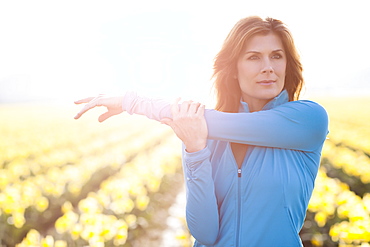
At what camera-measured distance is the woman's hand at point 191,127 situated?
1154mm

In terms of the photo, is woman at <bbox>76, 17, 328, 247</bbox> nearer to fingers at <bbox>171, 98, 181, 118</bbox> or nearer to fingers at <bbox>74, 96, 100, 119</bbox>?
fingers at <bbox>171, 98, 181, 118</bbox>

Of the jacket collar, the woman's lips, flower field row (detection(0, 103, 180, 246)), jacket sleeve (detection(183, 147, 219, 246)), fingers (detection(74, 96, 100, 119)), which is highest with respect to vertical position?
the woman's lips

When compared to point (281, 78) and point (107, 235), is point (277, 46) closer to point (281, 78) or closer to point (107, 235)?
point (281, 78)

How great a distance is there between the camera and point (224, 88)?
4.82 ft

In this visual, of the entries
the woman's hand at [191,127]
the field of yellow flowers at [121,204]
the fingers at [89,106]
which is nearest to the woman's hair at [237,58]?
the woman's hand at [191,127]

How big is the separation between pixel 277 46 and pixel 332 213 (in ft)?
7.46

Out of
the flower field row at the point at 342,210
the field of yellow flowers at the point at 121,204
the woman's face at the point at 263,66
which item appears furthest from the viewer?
the field of yellow flowers at the point at 121,204

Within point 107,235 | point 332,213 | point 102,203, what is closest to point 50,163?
point 102,203

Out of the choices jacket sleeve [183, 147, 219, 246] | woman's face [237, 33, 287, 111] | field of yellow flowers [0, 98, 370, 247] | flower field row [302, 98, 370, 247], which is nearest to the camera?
jacket sleeve [183, 147, 219, 246]

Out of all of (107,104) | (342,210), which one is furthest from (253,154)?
(342,210)

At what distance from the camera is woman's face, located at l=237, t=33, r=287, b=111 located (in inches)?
50.6

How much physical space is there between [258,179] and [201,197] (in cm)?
19

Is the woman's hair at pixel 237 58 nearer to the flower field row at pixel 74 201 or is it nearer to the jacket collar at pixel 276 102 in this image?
the jacket collar at pixel 276 102

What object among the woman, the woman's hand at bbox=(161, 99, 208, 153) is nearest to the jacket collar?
the woman
